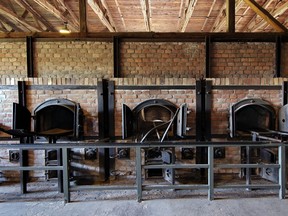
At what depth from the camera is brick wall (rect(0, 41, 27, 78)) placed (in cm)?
325

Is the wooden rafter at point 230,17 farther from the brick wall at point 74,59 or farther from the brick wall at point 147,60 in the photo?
the brick wall at point 74,59

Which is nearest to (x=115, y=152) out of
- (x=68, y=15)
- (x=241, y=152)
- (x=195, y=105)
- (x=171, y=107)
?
(x=171, y=107)

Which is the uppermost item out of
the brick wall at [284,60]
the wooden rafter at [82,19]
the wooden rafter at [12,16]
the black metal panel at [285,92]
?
the wooden rafter at [12,16]

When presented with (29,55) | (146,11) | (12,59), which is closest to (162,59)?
(146,11)

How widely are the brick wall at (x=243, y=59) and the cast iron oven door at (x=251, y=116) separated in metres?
0.53

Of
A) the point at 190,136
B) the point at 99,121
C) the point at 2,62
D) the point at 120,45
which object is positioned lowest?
the point at 190,136

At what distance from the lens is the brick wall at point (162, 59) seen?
333 centimetres

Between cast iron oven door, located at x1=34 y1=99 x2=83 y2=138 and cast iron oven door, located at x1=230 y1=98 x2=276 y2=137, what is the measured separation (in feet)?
7.55

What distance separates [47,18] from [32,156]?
356 cm

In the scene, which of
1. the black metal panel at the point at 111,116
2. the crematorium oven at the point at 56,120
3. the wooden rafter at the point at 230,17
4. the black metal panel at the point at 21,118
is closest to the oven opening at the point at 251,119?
the wooden rafter at the point at 230,17

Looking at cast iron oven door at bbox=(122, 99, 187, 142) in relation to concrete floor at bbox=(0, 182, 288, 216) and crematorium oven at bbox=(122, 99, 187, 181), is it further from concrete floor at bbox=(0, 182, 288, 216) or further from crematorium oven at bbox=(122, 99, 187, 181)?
concrete floor at bbox=(0, 182, 288, 216)

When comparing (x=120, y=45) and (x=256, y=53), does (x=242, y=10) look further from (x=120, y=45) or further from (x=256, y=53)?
(x=120, y=45)

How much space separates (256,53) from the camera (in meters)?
3.31

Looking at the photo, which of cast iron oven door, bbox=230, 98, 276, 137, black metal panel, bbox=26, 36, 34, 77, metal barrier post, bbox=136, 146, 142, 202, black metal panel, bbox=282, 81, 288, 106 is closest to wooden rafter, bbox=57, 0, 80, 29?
black metal panel, bbox=26, 36, 34, 77
